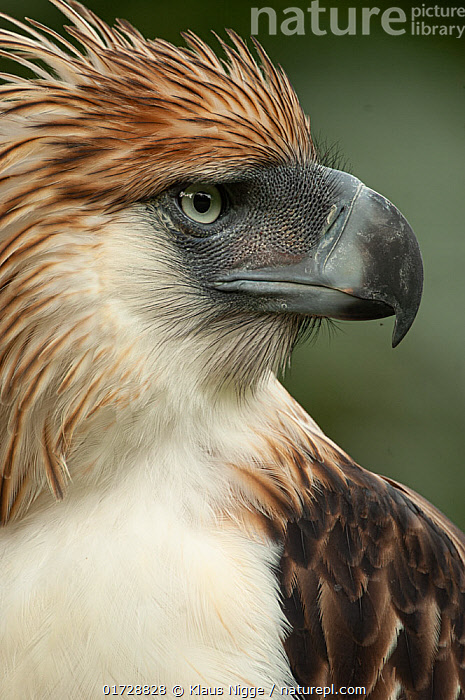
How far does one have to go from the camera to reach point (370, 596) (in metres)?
1.65

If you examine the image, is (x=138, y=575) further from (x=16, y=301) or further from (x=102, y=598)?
(x=16, y=301)

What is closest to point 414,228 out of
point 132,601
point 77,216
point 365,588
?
point 365,588

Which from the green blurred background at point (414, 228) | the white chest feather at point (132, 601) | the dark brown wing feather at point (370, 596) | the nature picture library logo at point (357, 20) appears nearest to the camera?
the white chest feather at point (132, 601)

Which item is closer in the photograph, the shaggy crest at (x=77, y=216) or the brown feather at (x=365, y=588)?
the shaggy crest at (x=77, y=216)

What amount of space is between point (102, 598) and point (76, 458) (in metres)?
0.26

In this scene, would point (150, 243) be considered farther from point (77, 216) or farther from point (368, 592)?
point (368, 592)

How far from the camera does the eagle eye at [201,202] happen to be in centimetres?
155

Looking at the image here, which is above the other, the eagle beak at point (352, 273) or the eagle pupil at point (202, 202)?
the eagle pupil at point (202, 202)

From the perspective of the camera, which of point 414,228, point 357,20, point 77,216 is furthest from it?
point 414,228

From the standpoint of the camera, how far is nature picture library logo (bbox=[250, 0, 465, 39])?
10.8 feet

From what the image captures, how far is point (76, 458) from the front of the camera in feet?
5.08

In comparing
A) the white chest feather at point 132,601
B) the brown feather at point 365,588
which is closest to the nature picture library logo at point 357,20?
the brown feather at point 365,588

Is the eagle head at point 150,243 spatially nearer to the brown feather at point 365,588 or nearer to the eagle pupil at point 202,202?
the eagle pupil at point 202,202

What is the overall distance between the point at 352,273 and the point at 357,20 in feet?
7.07
